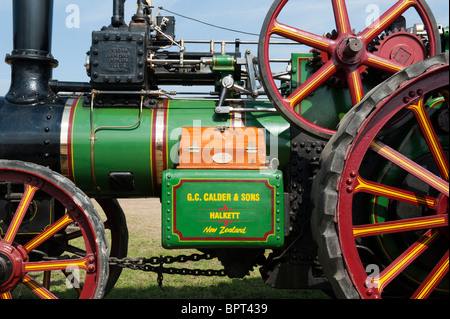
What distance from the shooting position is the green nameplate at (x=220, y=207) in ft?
9.29

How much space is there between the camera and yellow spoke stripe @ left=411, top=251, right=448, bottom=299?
247 centimetres

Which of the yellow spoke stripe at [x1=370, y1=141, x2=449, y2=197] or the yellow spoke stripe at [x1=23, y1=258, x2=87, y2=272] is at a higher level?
the yellow spoke stripe at [x1=370, y1=141, x2=449, y2=197]

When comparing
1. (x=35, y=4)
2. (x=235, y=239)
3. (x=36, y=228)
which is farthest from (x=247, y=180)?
(x=35, y=4)

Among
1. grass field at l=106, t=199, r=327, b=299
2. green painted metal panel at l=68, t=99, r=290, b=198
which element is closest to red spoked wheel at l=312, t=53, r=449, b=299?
green painted metal panel at l=68, t=99, r=290, b=198

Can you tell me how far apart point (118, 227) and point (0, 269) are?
1450 millimetres

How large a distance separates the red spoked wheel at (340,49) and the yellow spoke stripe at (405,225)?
0.68 m

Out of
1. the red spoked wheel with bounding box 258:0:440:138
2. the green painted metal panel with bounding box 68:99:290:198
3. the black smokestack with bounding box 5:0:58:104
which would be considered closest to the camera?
the red spoked wheel with bounding box 258:0:440:138

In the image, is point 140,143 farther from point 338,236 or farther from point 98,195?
point 338,236

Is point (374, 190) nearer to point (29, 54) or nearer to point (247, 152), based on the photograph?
point (247, 152)

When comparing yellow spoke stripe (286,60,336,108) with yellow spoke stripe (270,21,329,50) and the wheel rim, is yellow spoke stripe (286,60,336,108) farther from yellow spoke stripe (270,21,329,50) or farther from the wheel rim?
the wheel rim

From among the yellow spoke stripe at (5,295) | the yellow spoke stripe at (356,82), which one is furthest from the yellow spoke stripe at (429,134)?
the yellow spoke stripe at (5,295)

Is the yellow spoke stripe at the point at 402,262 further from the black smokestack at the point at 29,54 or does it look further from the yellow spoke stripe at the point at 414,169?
the black smokestack at the point at 29,54

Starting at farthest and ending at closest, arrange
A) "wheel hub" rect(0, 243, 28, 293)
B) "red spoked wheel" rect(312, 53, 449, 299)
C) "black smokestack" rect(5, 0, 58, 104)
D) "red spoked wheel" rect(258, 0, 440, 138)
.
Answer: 1. "black smokestack" rect(5, 0, 58, 104)
2. "red spoked wheel" rect(258, 0, 440, 138)
3. "wheel hub" rect(0, 243, 28, 293)
4. "red spoked wheel" rect(312, 53, 449, 299)

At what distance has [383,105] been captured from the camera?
246 centimetres
